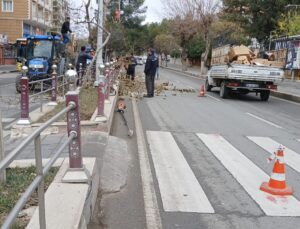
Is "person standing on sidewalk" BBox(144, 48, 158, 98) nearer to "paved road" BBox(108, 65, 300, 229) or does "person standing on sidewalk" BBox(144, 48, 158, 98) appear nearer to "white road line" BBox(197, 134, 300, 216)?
"paved road" BBox(108, 65, 300, 229)

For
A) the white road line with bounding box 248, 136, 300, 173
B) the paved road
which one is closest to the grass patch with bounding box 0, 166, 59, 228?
the paved road

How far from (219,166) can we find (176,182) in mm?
1261

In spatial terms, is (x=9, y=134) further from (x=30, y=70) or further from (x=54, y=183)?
(x=30, y=70)

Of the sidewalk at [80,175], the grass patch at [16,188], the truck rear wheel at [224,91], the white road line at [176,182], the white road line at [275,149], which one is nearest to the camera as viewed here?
the sidewalk at [80,175]

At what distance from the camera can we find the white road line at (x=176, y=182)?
5.36m

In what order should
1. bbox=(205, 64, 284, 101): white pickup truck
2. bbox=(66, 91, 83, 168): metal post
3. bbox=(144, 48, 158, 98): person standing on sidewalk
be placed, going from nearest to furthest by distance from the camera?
1. bbox=(66, 91, 83, 168): metal post
2. bbox=(205, 64, 284, 101): white pickup truck
3. bbox=(144, 48, 158, 98): person standing on sidewalk

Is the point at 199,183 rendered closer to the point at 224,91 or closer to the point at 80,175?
the point at 80,175

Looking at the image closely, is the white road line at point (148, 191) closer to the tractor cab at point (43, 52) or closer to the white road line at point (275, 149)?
the white road line at point (275, 149)

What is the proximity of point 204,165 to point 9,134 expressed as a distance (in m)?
4.32

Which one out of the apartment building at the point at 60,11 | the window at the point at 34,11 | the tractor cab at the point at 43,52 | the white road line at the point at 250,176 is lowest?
the white road line at the point at 250,176

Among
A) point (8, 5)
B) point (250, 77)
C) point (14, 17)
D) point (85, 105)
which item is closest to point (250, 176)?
point (85, 105)

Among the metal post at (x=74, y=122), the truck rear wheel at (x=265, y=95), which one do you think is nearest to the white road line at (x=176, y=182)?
the metal post at (x=74, y=122)

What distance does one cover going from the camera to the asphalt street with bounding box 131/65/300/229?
16.8 feet

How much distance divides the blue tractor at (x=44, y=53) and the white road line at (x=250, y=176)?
446 inches
